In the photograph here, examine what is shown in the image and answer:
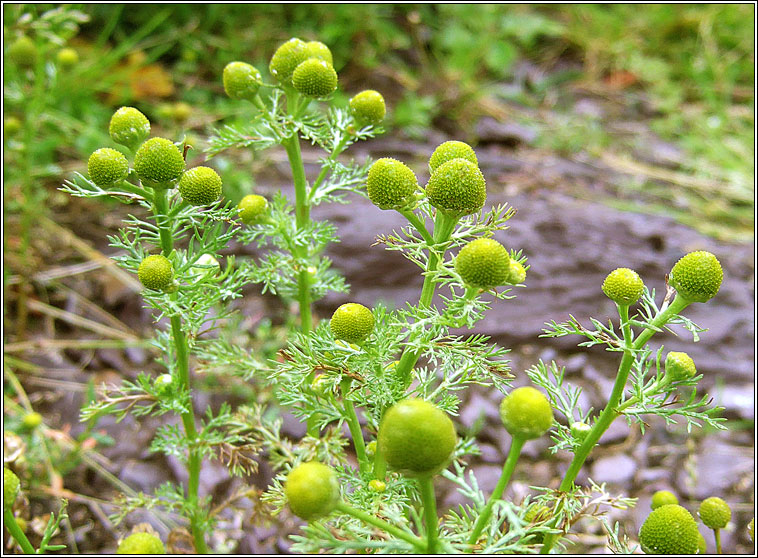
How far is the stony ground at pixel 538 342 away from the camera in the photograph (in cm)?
184

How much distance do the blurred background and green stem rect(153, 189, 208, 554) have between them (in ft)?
1.09

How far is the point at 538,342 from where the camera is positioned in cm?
226

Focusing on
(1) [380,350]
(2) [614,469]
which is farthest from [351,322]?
(2) [614,469]

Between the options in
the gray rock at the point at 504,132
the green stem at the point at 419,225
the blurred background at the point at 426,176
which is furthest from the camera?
the gray rock at the point at 504,132

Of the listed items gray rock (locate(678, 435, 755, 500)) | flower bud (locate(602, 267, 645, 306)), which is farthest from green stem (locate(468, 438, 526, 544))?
gray rock (locate(678, 435, 755, 500))

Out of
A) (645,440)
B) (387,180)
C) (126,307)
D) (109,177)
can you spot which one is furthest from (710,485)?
(126,307)

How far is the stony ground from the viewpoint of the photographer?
1.84m

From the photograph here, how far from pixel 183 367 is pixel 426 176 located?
1.93 m

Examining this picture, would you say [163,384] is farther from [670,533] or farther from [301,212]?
[670,533]

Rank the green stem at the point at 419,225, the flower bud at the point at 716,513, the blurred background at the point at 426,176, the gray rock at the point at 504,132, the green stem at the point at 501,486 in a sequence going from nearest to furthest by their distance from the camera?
1. the green stem at the point at 501,486
2. the green stem at the point at 419,225
3. the flower bud at the point at 716,513
4. the blurred background at the point at 426,176
5. the gray rock at the point at 504,132

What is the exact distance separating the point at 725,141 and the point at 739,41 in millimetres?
1173

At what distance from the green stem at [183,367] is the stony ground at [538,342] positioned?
32 cm

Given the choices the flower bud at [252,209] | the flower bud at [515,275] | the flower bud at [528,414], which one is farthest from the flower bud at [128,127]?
the flower bud at [528,414]

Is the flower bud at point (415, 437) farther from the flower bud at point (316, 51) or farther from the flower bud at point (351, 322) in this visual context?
the flower bud at point (316, 51)
